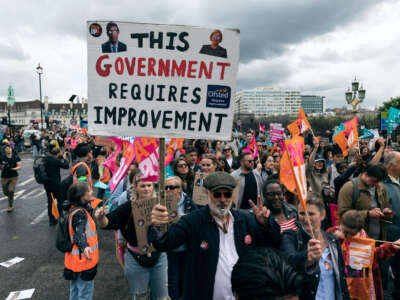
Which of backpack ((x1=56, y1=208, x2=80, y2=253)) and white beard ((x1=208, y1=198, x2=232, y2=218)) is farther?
backpack ((x1=56, y1=208, x2=80, y2=253))

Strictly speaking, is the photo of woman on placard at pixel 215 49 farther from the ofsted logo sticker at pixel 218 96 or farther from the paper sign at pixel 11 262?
the paper sign at pixel 11 262

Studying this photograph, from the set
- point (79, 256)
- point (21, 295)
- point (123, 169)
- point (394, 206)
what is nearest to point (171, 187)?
point (123, 169)

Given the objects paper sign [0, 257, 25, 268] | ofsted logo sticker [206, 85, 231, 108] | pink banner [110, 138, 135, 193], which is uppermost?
ofsted logo sticker [206, 85, 231, 108]

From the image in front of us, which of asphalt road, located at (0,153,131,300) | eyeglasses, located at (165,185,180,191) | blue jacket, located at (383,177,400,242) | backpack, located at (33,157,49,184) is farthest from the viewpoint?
backpack, located at (33,157,49,184)

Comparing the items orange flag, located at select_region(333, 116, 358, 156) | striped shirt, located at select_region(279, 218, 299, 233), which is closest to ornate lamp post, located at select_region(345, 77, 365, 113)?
orange flag, located at select_region(333, 116, 358, 156)

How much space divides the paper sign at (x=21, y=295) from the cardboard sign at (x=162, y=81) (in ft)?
9.84

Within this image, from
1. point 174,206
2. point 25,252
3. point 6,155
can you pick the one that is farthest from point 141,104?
point 6,155

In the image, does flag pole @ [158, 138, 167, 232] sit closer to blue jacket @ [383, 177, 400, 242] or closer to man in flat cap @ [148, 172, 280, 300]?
man in flat cap @ [148, 172, 280, 300]

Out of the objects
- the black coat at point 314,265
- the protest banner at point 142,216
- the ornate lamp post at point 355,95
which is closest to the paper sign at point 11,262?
the protest banner at point 142,216

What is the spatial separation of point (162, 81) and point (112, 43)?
47 cm

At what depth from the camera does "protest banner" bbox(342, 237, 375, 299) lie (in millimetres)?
3008

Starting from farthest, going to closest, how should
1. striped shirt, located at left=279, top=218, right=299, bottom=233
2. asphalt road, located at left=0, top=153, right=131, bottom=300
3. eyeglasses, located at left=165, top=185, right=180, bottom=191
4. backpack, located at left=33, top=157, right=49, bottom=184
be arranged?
backpack, located at left=33, top=157, right=49, bottom=184
asphalt road, located at left=0, top=153, right=131, bottom=300
eyeglasses, located at left=165, top=185, right=180, bottom=191
striped shirt, located at left=279, top=218, right=299, bottom=233

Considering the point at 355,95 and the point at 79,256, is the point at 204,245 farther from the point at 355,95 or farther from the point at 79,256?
the point at 355,95

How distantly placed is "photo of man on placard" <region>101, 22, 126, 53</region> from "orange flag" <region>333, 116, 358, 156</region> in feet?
20.2
